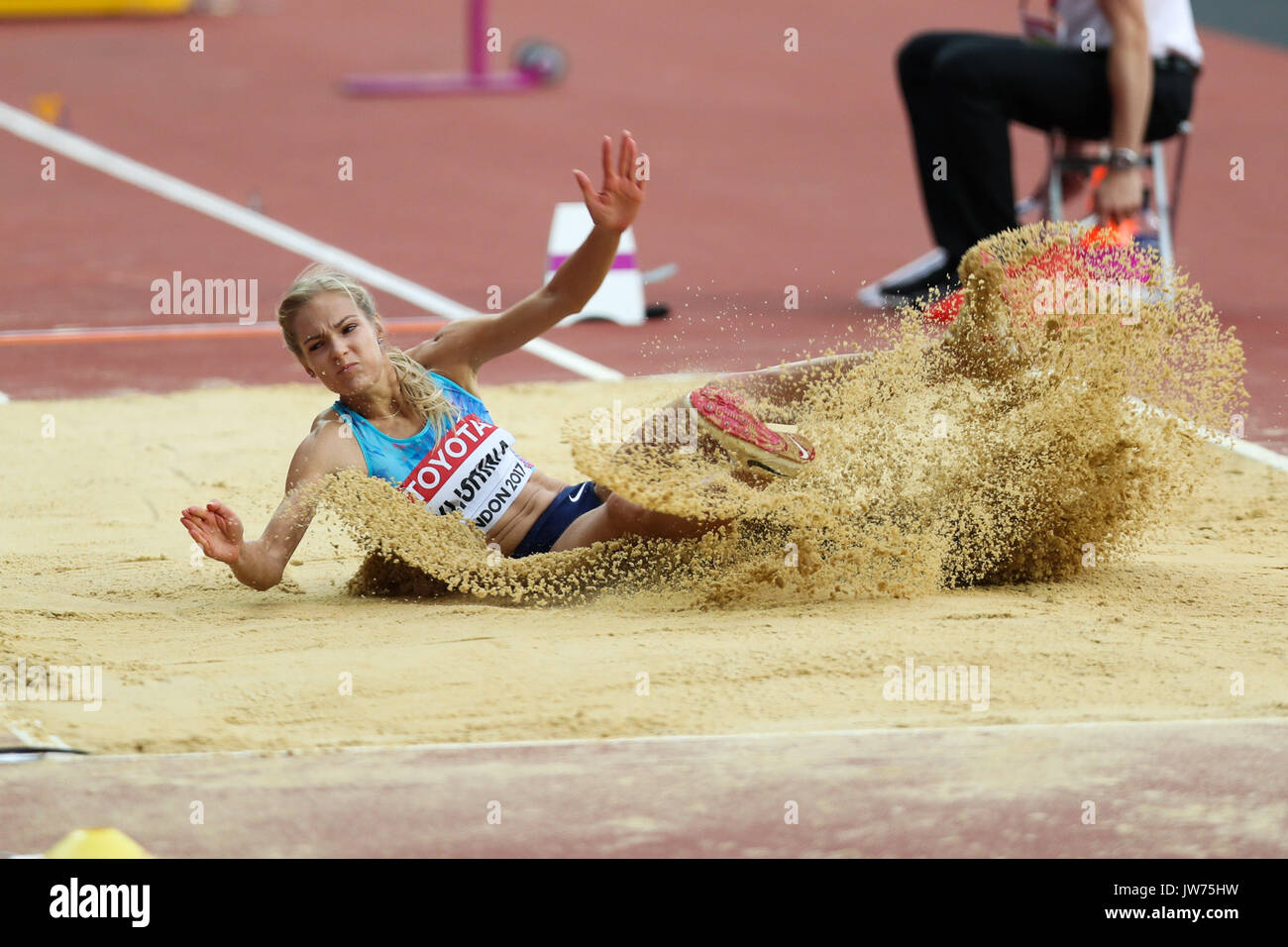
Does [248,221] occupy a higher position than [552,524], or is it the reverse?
[248,221]

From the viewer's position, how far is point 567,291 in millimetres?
4746

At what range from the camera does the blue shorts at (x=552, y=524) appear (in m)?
4.63

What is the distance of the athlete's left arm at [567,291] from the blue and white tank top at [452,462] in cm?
13

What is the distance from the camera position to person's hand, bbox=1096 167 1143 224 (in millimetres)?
7371

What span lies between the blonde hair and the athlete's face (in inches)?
0.9

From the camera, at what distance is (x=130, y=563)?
5059mm

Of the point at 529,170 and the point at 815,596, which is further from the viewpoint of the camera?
the point at 529,170

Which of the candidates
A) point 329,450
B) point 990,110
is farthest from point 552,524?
point 990,110

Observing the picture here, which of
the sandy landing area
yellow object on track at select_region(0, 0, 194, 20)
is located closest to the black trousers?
the sandy landing area

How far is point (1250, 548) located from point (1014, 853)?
2.37 m

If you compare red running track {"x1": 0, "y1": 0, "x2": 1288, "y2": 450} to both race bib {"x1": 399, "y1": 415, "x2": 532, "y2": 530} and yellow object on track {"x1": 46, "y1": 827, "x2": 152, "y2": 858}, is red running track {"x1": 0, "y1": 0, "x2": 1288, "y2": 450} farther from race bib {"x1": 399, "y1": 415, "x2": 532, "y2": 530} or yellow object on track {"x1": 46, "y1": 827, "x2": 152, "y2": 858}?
yellow object on track {"x1": 46, "y1": 827, "x2": 152, "y2": 858}

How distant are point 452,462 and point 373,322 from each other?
1.29 ft

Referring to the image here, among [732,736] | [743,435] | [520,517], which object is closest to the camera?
[732,736]

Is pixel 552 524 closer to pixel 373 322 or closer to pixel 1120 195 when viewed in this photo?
pixel 373 322
